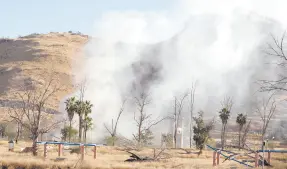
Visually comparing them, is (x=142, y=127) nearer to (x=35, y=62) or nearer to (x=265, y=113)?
(x=265, y=113)

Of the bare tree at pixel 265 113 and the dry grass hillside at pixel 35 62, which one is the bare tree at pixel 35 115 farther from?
the dry grass hillside at pixel 35 62

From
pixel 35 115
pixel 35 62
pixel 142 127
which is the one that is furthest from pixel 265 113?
pixel 35 62

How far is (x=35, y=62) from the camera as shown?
13700 centimetres

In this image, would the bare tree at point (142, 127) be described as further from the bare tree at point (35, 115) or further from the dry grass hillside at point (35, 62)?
the dry grass hillside at point (35, 62)

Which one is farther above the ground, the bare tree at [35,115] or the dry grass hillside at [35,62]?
the dry grass hillside at [35,62]

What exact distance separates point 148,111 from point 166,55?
4006 cm

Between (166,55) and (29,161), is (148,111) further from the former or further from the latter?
(29,161)

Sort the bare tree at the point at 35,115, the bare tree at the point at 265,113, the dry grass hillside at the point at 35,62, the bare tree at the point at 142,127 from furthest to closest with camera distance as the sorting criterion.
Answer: the dry grass hillside at the point at 35,62, the bare tree at the point at 265,113, the bare tree at the point at 142,127, the bare tree at the point at 35,115

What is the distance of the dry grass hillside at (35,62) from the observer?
118 meters

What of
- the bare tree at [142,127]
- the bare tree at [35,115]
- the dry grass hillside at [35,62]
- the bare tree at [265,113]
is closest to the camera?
the bare tree at [35,115]

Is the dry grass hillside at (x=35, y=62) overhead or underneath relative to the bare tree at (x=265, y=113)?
overhead

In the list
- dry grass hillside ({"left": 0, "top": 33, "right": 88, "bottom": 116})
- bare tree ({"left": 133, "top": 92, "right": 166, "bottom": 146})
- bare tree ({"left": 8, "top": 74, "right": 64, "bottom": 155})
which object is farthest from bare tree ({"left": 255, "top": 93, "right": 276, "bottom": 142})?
dry grass hillside ({"left": 0, "top": 33, "right": 88, "bottom": 116})

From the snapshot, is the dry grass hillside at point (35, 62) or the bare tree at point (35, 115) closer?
the bare tree at point (35, 115)

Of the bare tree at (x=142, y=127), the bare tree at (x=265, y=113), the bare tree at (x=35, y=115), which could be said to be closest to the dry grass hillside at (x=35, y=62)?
the bare tree at (x=142, y=127)
